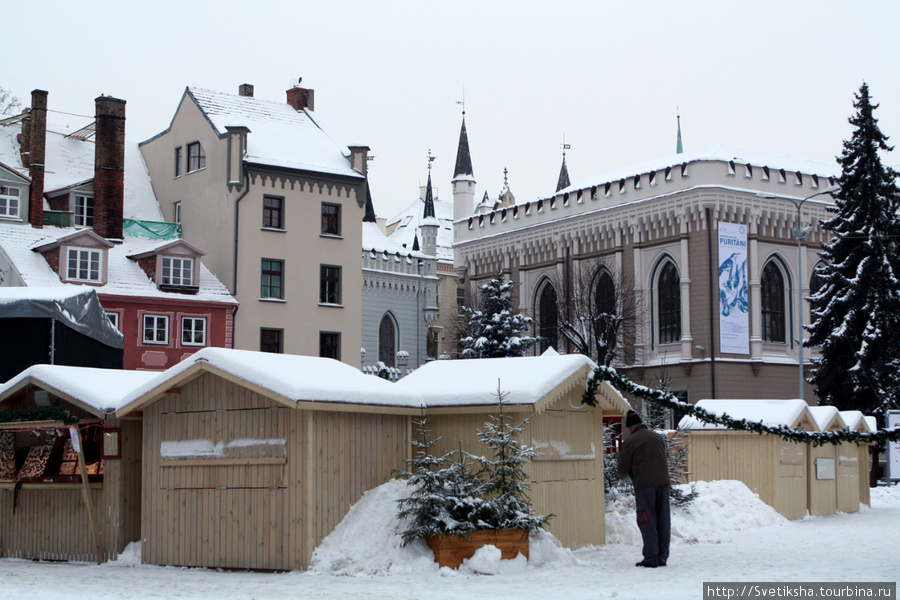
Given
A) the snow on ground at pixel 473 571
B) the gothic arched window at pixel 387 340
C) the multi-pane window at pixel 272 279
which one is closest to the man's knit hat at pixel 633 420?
the snow on ground at pixel 473 571

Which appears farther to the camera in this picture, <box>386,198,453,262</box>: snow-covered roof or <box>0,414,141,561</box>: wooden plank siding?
<box>386,198,453,262</box>: snow-covered roof

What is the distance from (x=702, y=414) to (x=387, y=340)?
4369cm

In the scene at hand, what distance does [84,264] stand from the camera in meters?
38.0

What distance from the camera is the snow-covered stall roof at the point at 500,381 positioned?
1506cm

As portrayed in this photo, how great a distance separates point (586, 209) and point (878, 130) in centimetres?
1766

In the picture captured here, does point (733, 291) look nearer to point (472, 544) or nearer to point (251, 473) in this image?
point (472, 544)

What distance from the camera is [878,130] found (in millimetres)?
41156

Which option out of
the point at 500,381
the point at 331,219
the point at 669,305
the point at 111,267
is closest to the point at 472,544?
the point at 500,381

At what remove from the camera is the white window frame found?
126ft

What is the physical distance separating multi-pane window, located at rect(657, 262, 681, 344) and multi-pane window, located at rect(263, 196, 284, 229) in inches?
713

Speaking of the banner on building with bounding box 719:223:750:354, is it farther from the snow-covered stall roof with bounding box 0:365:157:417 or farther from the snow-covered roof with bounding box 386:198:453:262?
the snow-covered stall roof with bounding box 0:365:157:417

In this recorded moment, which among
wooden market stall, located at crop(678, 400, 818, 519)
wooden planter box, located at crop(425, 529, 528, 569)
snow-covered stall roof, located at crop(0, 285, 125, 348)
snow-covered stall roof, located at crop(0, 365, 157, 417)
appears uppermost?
snow-covered stall roof, located at crop(0, 285, 125, 348)

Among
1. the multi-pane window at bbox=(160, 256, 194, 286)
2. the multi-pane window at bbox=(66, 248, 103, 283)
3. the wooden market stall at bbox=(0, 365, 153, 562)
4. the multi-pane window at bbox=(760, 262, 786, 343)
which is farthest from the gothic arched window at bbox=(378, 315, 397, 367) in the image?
the wooden market stall at bbox=(0, 365, 153, 562)

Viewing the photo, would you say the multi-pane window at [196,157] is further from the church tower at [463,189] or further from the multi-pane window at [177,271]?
the church tower at [463,189]
